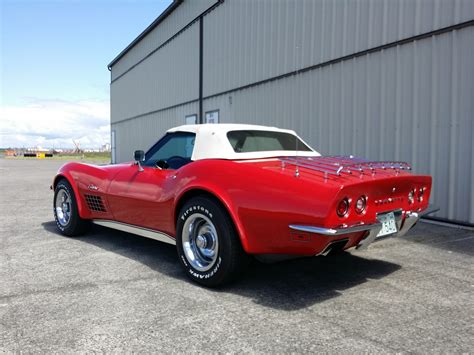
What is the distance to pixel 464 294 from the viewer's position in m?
3.14

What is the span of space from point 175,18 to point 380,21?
35.3ft

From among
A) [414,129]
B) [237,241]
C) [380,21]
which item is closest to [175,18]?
[380,21]

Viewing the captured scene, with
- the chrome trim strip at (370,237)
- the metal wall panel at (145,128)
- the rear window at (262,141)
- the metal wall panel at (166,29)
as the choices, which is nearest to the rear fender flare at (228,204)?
the rear window at (262,141)

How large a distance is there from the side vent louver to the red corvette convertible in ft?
0.31

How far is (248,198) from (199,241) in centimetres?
67

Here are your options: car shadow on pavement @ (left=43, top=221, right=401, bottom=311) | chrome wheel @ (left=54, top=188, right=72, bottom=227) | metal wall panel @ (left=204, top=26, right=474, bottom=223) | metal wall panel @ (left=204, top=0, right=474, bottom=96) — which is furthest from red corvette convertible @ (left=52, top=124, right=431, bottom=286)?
metal wall panel @ (left=204, top=0, right=474, bottom=96)

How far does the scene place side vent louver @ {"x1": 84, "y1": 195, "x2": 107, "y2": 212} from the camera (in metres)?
4.63

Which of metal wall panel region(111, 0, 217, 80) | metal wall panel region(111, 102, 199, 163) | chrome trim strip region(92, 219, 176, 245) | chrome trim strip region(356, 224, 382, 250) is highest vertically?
metal wall panel region(111, 0, 217, 80)

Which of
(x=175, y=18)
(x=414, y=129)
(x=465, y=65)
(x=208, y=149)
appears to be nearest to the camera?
(x=208, y=149)

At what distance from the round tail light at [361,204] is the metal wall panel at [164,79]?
1201 cm

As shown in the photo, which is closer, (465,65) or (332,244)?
(332,244)

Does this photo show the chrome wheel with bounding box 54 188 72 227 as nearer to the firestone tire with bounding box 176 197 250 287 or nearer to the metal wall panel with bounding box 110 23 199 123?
the firestone tire with bounding box 176 197 250 287

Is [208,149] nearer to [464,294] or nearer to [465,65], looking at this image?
[464,294]

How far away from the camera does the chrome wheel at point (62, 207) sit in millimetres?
5229
